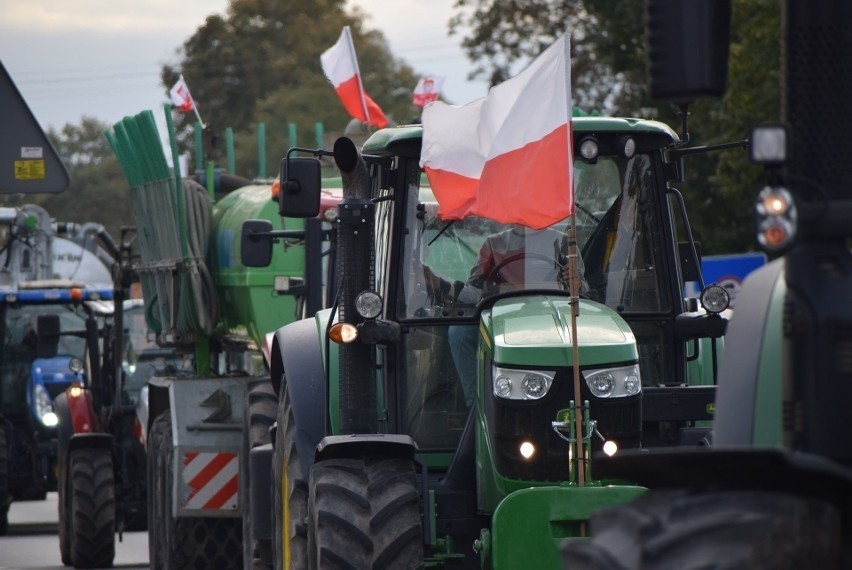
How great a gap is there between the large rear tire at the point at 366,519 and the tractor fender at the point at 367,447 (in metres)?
0.08

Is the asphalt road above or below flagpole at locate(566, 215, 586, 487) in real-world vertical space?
below

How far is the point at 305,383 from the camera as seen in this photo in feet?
30.1

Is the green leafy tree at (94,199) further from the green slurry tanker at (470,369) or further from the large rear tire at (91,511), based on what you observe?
the green slurry tanker at (470,369)

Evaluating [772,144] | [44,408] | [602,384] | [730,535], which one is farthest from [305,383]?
[44,408]

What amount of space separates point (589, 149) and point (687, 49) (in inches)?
156

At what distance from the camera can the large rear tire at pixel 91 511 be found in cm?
1540

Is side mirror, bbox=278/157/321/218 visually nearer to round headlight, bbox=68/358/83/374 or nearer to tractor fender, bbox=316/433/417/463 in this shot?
tractor fender, bbox=316/433/417/463

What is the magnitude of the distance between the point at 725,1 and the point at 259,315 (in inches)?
379

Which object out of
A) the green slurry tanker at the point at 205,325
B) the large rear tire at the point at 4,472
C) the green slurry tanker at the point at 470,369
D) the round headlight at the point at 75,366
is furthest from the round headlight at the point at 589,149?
the large rear tire at the point at 4,472

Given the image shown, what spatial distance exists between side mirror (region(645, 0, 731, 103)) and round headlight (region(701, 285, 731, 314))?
4.03m

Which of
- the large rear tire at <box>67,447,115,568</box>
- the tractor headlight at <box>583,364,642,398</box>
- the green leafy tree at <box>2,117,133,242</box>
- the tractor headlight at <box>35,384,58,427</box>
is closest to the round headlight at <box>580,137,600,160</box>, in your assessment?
the tractor headlight at <box>583,364,642,398</box>

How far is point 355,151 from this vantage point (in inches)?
336

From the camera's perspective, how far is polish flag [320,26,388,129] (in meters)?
17.2

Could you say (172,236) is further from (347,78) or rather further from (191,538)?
(347,78)
